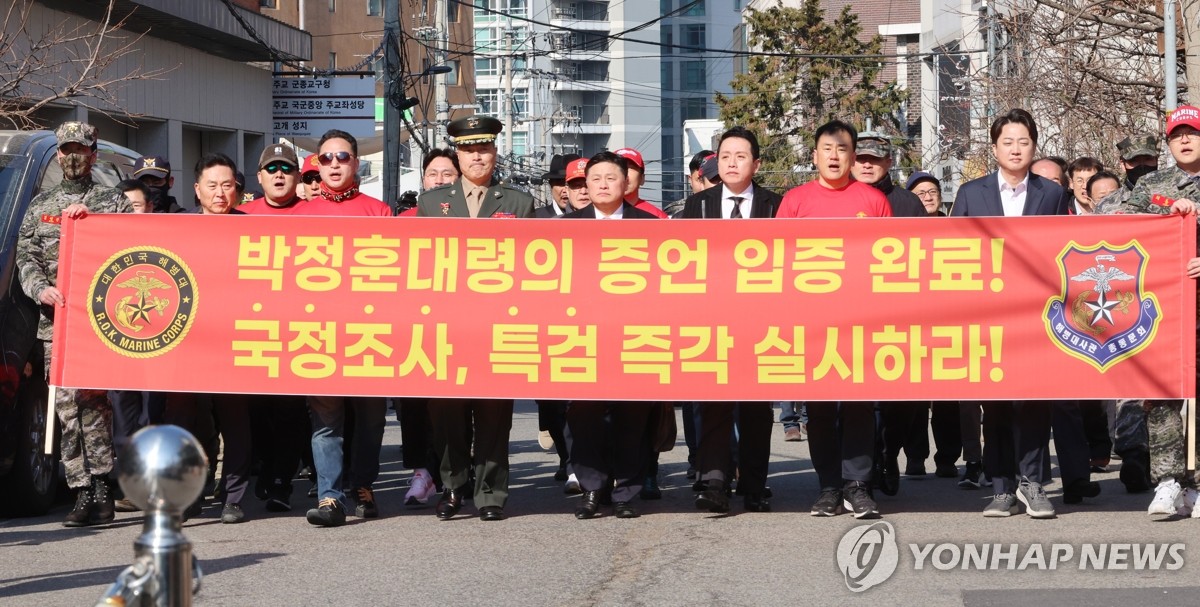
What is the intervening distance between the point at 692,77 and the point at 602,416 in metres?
103

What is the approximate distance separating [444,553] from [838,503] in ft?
7.46

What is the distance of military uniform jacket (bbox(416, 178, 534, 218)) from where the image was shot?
885 cm

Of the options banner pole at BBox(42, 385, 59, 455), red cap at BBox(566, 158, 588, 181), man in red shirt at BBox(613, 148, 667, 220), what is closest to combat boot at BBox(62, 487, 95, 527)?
banner pole at BBox(42, 385, 59, 455)

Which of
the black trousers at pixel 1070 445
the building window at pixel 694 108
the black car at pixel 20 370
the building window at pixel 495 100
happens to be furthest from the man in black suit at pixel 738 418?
the building window at pixel 694 108

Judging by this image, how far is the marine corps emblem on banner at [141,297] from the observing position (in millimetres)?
8484

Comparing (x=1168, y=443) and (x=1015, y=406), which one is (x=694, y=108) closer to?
A: (x=1015, y=406)

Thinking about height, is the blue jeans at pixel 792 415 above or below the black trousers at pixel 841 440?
below

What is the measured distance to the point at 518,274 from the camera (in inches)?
335

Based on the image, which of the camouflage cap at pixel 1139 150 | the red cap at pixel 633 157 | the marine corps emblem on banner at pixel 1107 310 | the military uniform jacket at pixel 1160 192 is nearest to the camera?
the marine corps emblem on banner at pixel 1107 310

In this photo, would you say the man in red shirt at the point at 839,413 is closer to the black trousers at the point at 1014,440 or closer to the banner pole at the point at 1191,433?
the black trousers at the point at 1014,440

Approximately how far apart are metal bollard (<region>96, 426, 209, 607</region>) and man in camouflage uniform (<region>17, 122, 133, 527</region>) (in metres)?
5.76

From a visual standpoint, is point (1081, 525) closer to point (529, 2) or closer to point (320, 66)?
point (320, 66)

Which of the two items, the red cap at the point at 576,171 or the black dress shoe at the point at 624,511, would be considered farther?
the red cap at the point at 576,171

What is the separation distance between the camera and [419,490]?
368 inches
